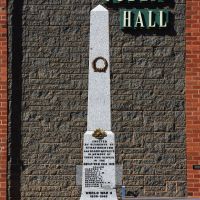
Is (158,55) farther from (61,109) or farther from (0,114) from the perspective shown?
(0,114)

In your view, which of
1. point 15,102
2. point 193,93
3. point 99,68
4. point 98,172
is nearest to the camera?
point 98,172

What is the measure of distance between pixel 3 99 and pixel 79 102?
126 centimetres

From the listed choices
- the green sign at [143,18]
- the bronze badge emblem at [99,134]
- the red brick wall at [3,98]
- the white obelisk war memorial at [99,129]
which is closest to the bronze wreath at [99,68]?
the white obelisk war memorial at [99,129]

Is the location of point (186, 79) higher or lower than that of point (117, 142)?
higher

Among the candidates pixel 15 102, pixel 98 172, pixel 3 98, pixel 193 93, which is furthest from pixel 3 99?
pixel 193 93

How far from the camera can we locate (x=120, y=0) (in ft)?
34.8

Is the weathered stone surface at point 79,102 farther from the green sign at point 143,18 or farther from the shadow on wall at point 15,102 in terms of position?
the green sign at point 143,18

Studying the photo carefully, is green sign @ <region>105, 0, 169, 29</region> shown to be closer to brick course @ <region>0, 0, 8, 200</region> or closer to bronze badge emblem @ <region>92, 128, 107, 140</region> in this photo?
brick course @ <region>0, 0, 8, 200</region>

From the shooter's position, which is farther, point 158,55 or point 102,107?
point 158,55

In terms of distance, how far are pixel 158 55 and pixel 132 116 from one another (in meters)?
1.12

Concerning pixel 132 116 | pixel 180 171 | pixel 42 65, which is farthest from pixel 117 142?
pixel 42 65

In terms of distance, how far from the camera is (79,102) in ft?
34.9

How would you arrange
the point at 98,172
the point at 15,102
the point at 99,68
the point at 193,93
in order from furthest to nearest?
the point at 15,102
the point at 193,93
the point at 99,68
the point at 98,172

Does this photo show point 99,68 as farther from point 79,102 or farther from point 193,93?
point 193,93
